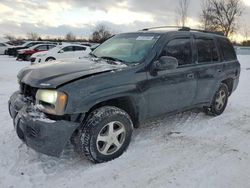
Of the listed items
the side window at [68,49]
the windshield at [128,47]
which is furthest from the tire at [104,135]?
the side window at [68,49]

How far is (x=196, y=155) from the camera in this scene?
4.29 m

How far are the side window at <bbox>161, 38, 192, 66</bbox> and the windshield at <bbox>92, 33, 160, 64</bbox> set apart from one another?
244 mm

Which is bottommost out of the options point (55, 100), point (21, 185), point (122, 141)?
point (21, 185)

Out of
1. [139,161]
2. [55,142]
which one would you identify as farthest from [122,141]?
[55,142]

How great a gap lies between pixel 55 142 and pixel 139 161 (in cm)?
114

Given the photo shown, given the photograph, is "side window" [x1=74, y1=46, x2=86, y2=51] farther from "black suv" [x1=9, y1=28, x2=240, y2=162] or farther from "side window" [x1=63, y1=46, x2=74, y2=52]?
"black suv" [x1=9, y1=28, x2=240, y2=162]

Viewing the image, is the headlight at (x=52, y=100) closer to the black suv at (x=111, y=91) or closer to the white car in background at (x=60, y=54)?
the black suv at (x=111, y=91)

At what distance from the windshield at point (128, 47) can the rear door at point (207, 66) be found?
1.03m

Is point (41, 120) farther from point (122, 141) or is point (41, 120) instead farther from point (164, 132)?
point (164, 132)

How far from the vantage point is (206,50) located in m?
5.67

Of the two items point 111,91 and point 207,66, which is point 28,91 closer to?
point 111,91

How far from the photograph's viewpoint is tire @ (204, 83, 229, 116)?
6.12 metres

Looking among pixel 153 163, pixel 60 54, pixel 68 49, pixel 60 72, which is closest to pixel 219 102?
pixel 153 163

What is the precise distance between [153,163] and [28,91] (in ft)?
6.11
